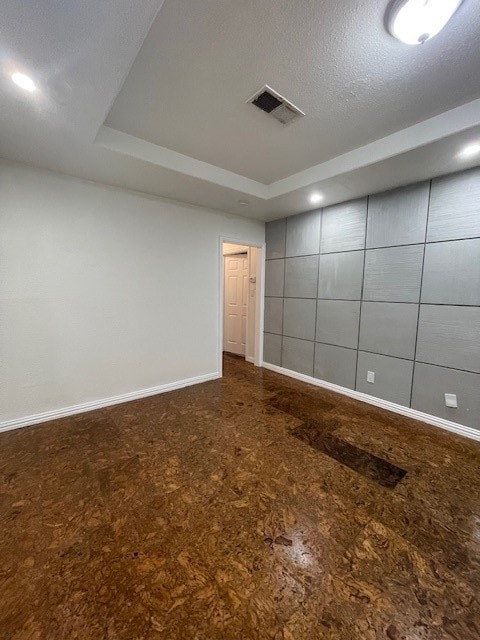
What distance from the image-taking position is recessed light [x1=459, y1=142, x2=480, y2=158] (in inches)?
85.3

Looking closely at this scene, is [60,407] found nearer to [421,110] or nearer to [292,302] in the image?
[292,302]

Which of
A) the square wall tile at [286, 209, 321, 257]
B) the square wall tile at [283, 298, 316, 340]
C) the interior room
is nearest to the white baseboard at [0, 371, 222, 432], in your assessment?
the interior room

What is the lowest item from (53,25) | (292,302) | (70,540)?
(70,540)

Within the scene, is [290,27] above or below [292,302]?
above

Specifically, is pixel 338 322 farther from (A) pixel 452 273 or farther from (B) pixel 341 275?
(A) pixel 452 273

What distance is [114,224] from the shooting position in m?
3.11

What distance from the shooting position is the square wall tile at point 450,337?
2.61 m

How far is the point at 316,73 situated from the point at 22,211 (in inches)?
111

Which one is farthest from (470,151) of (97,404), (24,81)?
(97,404)

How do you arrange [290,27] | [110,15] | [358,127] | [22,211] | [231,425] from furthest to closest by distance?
[231,425], [22,211], [358,127], [290,27], [110,15]

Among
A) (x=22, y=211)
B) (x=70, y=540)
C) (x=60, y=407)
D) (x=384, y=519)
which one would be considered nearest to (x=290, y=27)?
(x=22, y=211)

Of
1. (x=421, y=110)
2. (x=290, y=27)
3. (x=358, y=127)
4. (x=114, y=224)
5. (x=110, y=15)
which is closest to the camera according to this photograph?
(x=110, y=15)

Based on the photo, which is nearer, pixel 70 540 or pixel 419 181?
pixel 70 540

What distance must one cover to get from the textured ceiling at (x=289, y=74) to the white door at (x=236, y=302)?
304cm
